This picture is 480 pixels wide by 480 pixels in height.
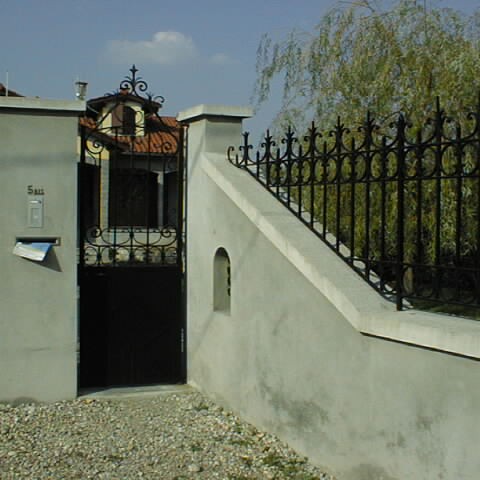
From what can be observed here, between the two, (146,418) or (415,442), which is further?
(146,418)

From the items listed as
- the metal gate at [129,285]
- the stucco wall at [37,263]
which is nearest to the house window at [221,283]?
the metal gate at [129,285]

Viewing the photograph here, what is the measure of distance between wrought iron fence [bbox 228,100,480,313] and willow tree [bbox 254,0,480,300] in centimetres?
3

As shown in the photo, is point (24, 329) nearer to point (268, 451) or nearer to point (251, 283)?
point (251, 283)

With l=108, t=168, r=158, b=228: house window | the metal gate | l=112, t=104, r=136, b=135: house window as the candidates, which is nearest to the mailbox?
the metal gate

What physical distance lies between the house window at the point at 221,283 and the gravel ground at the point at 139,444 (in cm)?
96

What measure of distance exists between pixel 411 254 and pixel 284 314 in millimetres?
3567

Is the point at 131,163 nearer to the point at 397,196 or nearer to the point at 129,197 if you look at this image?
the point at 129,197

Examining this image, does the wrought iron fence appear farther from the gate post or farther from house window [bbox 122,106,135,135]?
house window [bbox 122,106,135,135]

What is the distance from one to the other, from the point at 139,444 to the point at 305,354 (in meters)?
1.60

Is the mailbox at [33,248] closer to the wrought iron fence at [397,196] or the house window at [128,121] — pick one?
the house window at [128,121]

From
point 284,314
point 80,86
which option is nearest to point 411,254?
point 284,314

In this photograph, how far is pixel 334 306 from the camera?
16.7ft

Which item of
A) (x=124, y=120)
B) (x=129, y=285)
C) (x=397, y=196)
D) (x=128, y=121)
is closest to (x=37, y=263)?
(x=129, y=285)

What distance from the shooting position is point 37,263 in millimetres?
6980
